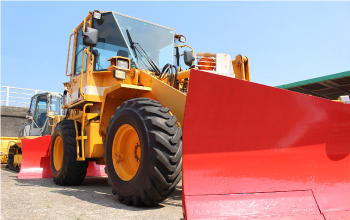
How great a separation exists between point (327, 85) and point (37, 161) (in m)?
8.21

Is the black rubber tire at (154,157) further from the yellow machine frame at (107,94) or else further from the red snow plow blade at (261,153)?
the yellow machine frame at (107,94)

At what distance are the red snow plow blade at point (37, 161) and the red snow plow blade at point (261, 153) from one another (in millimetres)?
4984

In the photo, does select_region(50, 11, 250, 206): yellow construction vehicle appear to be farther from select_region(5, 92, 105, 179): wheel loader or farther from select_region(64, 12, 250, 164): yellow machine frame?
select_region(5, 92, 105, 179): wheel loader

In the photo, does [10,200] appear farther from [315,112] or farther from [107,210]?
[315,112]

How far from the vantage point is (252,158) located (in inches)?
104

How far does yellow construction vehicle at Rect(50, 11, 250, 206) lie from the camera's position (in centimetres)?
299

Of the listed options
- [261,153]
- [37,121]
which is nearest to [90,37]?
[261,153]

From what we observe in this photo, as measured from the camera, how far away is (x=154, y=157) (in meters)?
2.88

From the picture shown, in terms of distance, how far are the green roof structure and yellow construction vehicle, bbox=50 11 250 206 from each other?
14.3 ft

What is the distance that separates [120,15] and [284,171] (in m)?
4.01

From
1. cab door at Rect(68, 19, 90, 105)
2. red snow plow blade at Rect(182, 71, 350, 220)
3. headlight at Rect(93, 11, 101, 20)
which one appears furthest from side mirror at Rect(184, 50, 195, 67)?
red snow plow blade at Rect(182, 71, 350, 220)

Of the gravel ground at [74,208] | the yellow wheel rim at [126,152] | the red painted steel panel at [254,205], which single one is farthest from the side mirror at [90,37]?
the red painted steel panel at [254,205]

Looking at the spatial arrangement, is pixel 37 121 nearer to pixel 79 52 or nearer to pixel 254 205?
pixel 79 52

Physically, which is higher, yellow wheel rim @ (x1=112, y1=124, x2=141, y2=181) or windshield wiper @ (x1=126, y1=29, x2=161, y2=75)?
windshield wiper @ (x1=126, y1=29, x2=161, y2=75)
